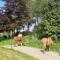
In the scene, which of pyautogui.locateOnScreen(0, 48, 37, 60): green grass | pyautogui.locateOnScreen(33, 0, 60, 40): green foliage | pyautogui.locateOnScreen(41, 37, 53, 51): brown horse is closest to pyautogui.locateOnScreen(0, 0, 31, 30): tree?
pyautogui.locateOnScreen(33, 0, 60, 40): green foliage

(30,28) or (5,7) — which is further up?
(5,7)

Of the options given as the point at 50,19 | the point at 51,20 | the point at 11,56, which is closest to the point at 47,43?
the point at 11,56

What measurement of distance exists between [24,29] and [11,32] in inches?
59.3

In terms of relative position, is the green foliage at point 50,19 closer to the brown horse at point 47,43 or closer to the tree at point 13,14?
the tree at point 13,14

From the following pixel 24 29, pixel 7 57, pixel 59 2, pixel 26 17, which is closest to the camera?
pixel 7 57

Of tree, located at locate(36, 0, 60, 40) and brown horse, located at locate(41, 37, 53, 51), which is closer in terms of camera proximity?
brown horse, located at locate(41, 37, 53, 51)

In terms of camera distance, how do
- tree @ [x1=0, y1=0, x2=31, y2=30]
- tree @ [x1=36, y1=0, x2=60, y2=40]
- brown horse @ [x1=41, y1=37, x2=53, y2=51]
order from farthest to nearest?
tree @ [x1=0, y1=0, x2=31, y2=30]
tree @ [x1=36, y1=0, x2=60, y2=40]
brown horse @ [x1=41, y1=37, x2=53, y2=51]

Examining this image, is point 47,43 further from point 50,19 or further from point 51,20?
point 50,19

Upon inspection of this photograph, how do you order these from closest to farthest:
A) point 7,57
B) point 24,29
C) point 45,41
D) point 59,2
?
1. point 7,57
2. point 45,41
3. point 59,2
4. point 24,29

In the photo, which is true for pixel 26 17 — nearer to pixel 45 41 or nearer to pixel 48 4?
pixel 48 4

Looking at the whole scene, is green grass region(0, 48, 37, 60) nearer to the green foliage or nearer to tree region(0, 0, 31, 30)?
the green foliage

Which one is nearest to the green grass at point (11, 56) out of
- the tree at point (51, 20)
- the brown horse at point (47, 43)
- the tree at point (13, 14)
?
the brown horse at point (47, 43)

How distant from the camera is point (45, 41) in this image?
63.7 ft

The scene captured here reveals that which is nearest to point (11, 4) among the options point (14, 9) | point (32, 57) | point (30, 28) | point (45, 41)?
point (14, 9)
